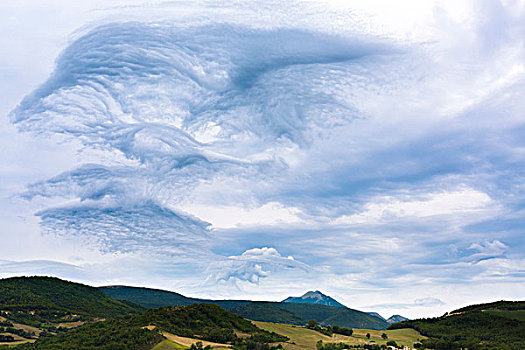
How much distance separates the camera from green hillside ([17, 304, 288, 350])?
105 m

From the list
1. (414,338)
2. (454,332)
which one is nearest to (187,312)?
(414,338)

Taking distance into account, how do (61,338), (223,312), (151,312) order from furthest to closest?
(223,312) → (151,312) → (61,338)

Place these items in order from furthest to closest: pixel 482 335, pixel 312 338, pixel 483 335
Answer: pixel 482 335
pixel 483 335
pixel 312 338

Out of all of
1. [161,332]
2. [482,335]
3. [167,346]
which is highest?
[482,335]

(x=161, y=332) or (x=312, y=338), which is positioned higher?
(x=161, y=332)

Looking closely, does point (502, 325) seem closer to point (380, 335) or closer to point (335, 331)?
point (380, 335)

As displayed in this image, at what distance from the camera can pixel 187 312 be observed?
142000 mm

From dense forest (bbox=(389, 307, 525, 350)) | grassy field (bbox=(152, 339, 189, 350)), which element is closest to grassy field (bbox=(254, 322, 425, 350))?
dense forest (bbox=(389, 307, 525, 350))

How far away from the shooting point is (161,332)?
364 ft

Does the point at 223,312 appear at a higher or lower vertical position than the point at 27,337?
higher

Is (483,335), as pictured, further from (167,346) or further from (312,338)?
(167,346)

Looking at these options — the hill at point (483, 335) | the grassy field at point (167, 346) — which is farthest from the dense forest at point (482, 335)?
the grassy field at point (167, 346)

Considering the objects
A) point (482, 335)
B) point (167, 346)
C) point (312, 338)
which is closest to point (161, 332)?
point (167, 346)

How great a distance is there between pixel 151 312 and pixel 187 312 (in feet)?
40.1
